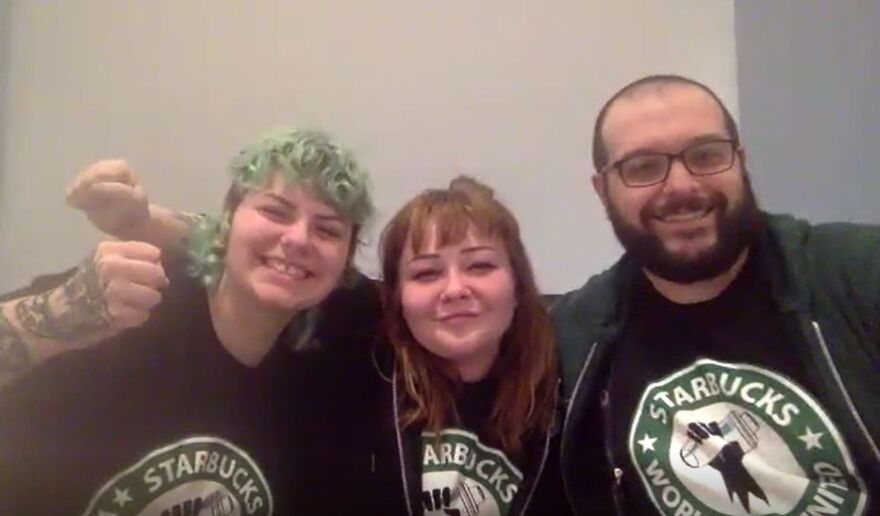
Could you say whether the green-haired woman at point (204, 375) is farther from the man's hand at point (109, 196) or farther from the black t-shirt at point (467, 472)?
the black t-shirt at point (467, 472)

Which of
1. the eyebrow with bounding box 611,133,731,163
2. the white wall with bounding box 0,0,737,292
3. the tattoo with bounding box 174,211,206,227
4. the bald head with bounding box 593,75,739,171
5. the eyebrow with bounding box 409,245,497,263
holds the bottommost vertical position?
the eyebrow with bounding box 409,245,497,263

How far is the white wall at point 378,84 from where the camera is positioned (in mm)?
1627

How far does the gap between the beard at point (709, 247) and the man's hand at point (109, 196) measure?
679 mm

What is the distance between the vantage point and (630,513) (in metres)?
1.08

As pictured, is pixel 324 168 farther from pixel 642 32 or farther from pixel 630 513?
pixel 642 32

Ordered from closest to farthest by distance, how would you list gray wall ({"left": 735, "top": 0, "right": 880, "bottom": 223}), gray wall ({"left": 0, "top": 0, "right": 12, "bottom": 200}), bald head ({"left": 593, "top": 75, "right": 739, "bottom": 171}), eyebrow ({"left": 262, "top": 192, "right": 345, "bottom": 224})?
eyebrow ({"left": 262, "top": 192, "right": 345, "bottom": 224})
bald head ({"left": 593, "top": 75, "right": 739, "bottom": 171})
gray wall ({"left": 735, "top": 0, "right": 880, "bottom": 223})
gray wall ({"left": 0, "top": 0, "right": 12, "bottom": 200})

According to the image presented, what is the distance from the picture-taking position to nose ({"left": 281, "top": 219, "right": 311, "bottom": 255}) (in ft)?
3.36

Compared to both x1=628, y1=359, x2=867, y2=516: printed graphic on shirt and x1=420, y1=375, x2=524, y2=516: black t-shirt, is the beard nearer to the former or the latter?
x1=628, y1=359, x2=867, y2=516: printed graphic on shirt

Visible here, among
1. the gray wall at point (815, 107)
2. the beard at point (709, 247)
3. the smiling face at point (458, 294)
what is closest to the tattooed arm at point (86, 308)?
the smiling face at point (458, 294)

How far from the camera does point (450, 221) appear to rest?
3.68 feet

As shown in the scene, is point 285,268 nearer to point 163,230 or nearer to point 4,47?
point 163,230

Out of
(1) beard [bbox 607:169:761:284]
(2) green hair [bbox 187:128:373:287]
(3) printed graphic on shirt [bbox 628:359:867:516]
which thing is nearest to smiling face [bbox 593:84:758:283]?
(1) beard [bbox 607:169:761:284]

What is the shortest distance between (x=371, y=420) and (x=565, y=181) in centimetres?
76

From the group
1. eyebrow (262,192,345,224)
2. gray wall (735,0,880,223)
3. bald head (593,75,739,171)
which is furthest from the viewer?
gray wall (735,0,880,223)
